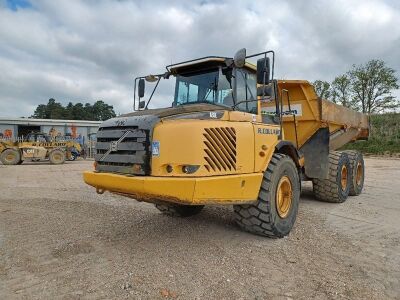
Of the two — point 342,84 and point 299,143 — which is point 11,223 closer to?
point 299,143

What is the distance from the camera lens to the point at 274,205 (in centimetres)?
496

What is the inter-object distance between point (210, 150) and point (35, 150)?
19702 millimetres

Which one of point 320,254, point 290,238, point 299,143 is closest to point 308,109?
point 299,143

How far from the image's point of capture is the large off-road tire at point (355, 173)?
8.77 m

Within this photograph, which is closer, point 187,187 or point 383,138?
point 187,187

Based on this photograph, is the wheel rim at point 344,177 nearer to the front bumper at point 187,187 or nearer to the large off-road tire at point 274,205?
the large off-road tire at point 274,205

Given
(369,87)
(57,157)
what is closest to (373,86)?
(369,87)

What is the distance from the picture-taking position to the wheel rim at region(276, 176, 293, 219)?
528 centimetres

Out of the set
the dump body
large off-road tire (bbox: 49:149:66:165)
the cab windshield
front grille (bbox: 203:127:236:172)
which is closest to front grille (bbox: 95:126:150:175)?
front grille (bbox: 203:127:236:172)

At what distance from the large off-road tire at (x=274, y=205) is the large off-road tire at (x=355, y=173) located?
386 cm

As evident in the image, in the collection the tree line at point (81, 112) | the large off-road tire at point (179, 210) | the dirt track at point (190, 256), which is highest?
the tree line at point (81, 112)

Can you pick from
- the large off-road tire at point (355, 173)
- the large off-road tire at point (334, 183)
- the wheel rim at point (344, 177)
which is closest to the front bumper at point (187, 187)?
the large off-road tire at point (334, 183)

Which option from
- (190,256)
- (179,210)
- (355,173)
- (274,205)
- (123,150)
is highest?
(123,150)

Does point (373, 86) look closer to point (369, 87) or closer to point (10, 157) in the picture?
point (369, 87)
